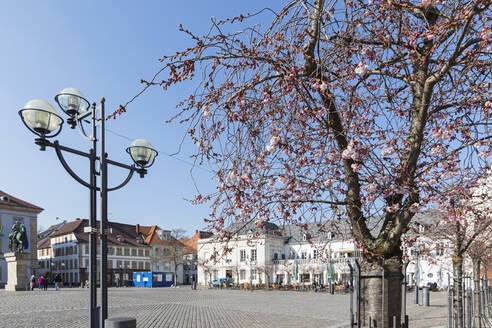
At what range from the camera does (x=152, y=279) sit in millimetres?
58219

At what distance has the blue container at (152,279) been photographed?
5844 cm

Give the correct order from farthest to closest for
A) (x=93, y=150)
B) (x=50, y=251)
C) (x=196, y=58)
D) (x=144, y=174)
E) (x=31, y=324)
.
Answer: (x=50, y=251)
(x=31, y=324)
(x=144, y=174)
(x=93, y=150)
(x=196, y=58)

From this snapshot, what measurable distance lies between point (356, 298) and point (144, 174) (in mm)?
4853

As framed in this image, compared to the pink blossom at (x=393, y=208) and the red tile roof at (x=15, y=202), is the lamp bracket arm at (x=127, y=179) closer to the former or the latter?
the pink blossom at (x=393, y=208)

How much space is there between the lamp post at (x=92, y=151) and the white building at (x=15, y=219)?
53743mm

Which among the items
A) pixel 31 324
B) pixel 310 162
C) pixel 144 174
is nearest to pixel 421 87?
pixel 310 162

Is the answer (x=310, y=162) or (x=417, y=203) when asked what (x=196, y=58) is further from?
(x=417, y=203)

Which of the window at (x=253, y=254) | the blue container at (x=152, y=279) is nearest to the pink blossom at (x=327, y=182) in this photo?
the blue container at (x=152, y=279)

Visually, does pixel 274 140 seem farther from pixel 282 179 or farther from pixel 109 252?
pixel 109 252

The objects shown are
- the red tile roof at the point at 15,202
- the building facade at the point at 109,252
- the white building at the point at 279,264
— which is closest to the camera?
the red tile roof at the point at 15,202

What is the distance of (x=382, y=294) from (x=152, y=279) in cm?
5697

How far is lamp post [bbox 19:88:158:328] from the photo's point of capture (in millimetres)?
6594

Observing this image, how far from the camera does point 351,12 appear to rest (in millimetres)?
5008

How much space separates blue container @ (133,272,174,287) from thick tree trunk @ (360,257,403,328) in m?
56.6
